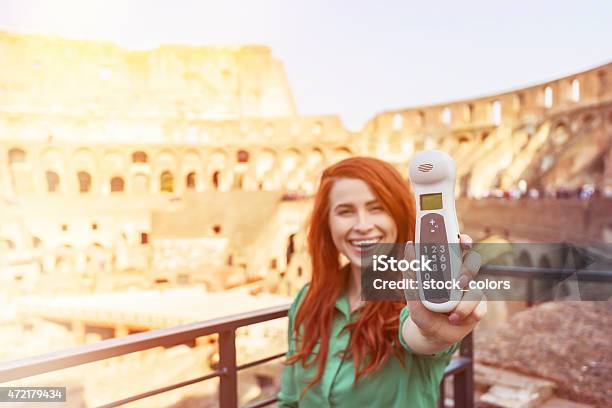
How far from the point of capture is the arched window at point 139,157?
3247 centimetres

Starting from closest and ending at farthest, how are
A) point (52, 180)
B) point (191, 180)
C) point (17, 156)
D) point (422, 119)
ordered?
point (17, 156) < point (422, 119) < point (52, 180) < point (191, 180)

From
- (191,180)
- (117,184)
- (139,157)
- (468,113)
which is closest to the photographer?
(468,113)

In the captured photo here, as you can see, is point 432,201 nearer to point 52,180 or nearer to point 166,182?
point 166,182

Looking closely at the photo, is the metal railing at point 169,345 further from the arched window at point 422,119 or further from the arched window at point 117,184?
the arched window at point 117,184

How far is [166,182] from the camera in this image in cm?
3384

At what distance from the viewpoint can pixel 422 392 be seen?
1.51 meters

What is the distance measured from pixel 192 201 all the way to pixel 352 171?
2410 cm

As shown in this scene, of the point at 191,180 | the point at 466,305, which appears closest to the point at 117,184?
the point at 191,180

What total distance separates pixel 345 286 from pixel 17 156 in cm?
3274

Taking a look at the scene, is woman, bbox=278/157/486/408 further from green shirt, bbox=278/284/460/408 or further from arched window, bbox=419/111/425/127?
arched window, bbox=419/111/425/127

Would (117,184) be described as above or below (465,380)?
above

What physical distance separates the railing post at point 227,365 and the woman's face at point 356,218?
0.55 meters

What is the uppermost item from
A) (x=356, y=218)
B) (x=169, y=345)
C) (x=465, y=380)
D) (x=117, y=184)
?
(x=117, y=184)

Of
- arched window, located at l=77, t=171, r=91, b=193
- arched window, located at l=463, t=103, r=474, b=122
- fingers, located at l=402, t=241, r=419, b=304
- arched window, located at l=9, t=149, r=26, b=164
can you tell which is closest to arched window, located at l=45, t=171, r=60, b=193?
arched window, located at l=77, t=171, r=91, b=193
